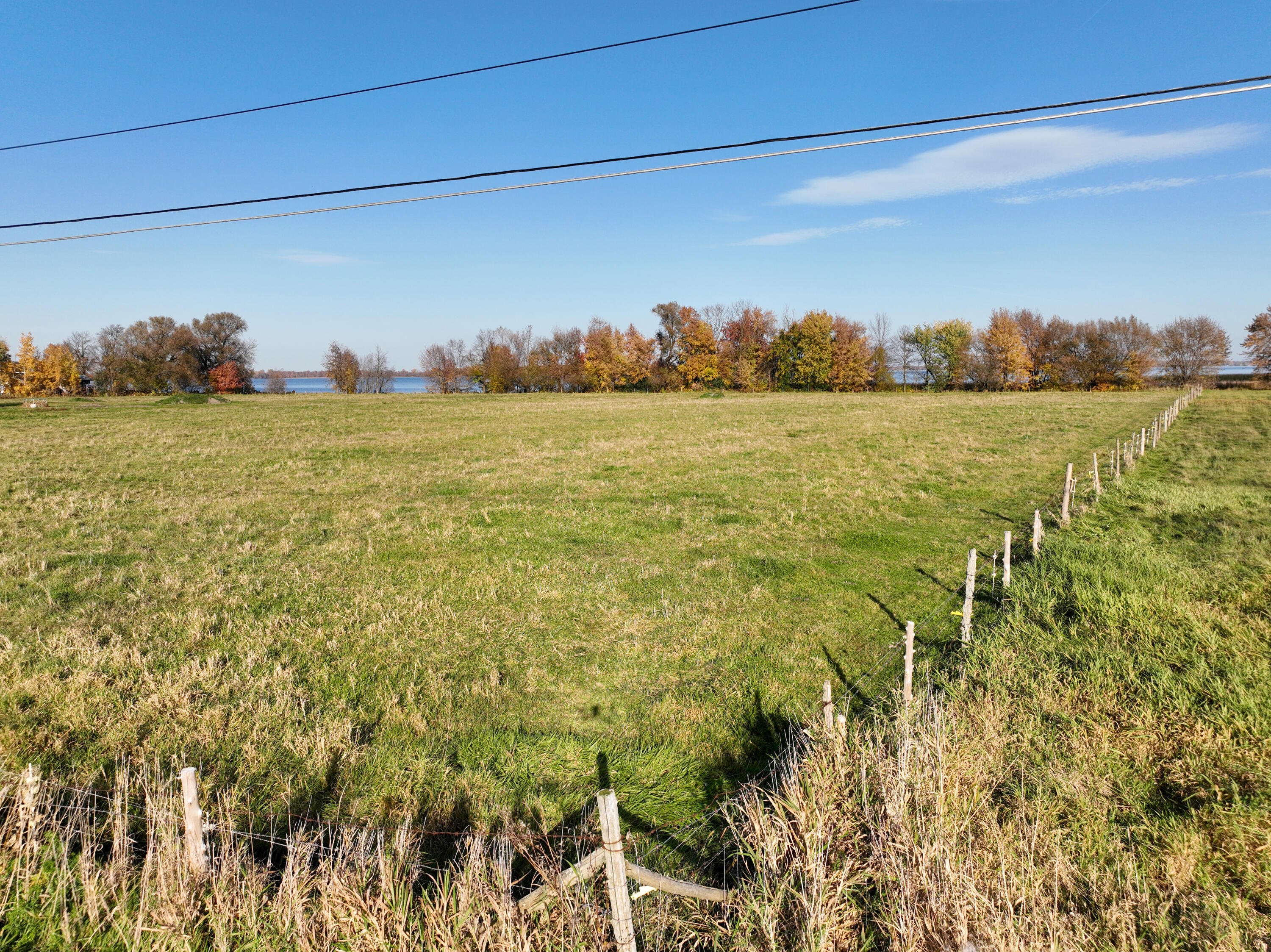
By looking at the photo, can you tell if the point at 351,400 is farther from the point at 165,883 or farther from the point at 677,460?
the point at 165,883

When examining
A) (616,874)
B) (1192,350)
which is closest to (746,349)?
(1192,350)

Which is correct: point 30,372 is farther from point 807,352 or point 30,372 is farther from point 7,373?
point 807,352

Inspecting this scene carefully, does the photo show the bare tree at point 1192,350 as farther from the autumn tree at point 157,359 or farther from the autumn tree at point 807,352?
the autumn tree at point 157,359

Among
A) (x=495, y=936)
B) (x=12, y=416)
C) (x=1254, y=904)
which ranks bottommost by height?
(x=1254, y=904)

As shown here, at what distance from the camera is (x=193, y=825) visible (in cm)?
404

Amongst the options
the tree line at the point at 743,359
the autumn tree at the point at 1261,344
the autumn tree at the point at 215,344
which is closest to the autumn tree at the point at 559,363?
the tree line at the point at 743,359

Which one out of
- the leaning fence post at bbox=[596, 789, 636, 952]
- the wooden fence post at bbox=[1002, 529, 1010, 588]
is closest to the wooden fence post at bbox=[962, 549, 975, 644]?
the wooden fence post at bbox=[1002, 529, 1010, 588]

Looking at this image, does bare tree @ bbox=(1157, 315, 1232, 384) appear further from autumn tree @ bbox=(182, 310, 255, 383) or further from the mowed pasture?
autumn tree @ bbox=(182, 310, 255, 383)

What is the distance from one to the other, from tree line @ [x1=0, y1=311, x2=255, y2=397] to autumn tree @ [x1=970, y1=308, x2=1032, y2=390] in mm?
104900

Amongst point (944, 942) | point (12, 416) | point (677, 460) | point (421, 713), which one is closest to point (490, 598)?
point (421, 713)

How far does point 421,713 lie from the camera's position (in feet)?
23.7

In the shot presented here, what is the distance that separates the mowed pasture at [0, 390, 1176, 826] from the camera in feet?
20.8

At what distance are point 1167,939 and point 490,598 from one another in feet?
29.2

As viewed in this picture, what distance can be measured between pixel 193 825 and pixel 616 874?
8.78 ft
